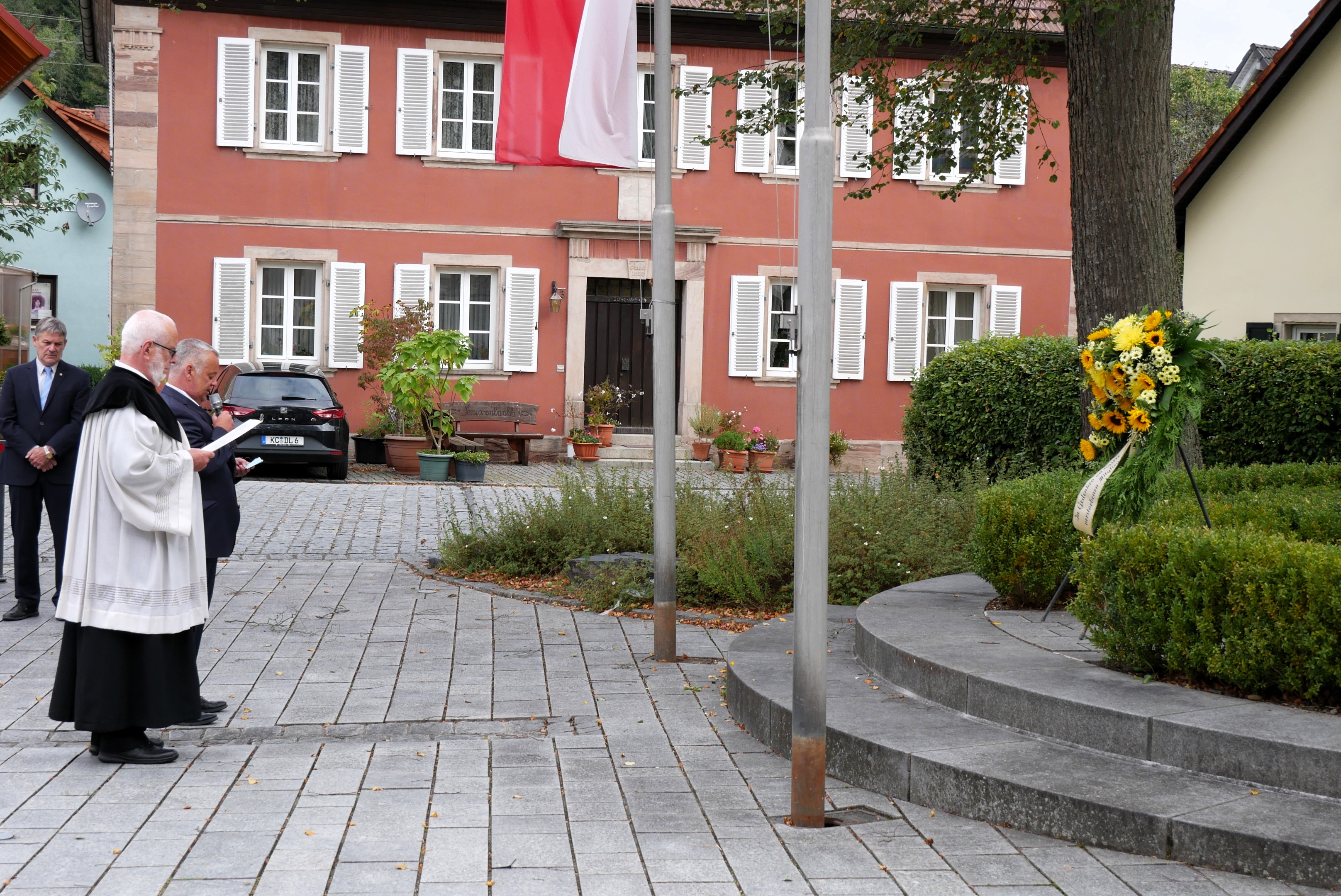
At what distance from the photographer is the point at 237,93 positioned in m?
20.6

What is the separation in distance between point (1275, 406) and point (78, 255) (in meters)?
28.6

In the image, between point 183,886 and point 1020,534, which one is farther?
point 1020,534

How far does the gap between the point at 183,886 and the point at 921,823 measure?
246 cm

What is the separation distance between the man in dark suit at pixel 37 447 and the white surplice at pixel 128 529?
10.1 ft

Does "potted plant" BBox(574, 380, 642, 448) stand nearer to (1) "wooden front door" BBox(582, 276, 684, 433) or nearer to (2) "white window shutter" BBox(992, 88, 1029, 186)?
(1) "wooden front door" BBox(582, 276, 684, 433)

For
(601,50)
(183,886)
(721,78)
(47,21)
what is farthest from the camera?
(47,21)

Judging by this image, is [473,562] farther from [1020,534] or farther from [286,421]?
[286,421]

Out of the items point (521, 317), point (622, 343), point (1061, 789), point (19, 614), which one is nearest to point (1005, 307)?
point (622, 343)

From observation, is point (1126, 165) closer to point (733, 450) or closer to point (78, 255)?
point (733, 450)

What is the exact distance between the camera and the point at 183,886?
13.0ft

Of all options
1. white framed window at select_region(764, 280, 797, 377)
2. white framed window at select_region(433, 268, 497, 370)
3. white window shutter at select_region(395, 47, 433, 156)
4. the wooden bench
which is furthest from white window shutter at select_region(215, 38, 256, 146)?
white framed window at select_region(764, 280, 797, 377)

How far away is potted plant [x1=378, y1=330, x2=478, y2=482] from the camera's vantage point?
18578 millimetres

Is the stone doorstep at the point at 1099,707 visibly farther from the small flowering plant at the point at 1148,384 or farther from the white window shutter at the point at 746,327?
the white window shutter at the point at 746,327

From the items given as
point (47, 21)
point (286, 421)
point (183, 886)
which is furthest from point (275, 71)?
point (47, 21)
